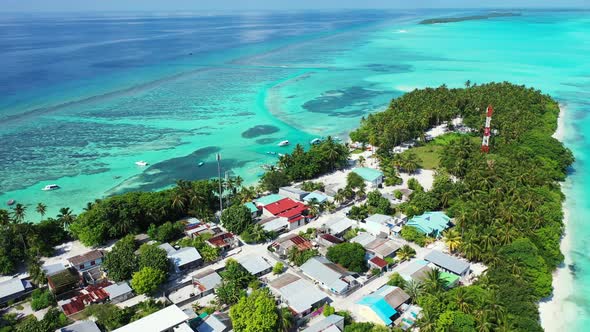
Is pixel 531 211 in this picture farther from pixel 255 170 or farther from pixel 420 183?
pixel 255 170

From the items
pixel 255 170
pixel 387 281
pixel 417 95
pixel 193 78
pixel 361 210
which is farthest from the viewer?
pixel 193 78

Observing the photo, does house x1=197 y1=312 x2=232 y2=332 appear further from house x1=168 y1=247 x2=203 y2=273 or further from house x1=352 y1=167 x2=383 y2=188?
house x1=352 y1=167 x2=383 y2=188

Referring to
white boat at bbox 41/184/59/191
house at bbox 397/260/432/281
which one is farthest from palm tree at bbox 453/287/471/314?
white boat at bbox 41/184/59/191

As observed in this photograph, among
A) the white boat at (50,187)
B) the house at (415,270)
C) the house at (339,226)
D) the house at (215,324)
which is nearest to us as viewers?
the house at (215,324)

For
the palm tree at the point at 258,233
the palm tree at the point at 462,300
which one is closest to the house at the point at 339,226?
the palm tree at the point at 258,233

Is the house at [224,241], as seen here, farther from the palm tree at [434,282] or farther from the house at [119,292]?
the palm tree at [434,282]

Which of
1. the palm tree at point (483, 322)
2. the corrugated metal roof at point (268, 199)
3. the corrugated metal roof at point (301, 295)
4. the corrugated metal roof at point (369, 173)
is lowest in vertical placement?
the corrugated metal roof at point (268, 199)

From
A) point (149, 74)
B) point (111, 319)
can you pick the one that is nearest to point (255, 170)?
point (111, 319)
